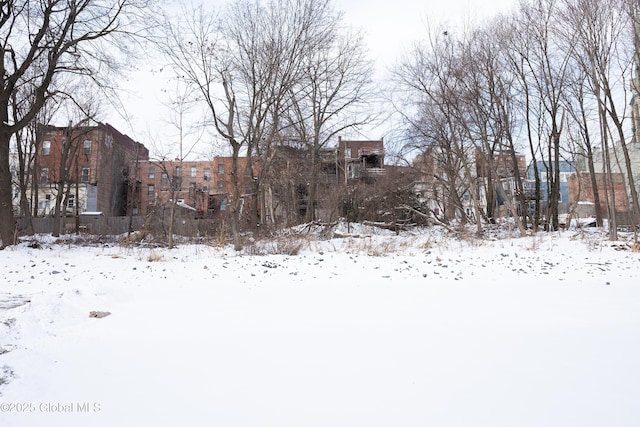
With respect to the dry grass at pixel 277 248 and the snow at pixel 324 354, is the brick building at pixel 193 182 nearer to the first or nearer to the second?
the dry grass at pixel 277 248

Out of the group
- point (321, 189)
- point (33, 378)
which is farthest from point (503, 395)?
point (321, 189)

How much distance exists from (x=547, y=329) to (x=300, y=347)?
2105 millimetres

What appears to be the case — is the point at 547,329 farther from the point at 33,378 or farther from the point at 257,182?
the point at 257,182

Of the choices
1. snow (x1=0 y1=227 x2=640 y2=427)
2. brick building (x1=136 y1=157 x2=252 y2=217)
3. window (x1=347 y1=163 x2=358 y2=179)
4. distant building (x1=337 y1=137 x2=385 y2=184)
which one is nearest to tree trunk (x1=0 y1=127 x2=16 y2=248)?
snow (x1=0 y1=227 x2=640 y2=427)

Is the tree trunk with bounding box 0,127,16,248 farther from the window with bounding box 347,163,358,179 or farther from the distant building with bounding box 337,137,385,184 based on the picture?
the window with bounding box 347,163,358,179

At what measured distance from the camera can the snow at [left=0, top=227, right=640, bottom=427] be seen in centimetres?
197

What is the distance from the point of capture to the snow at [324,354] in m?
1.97

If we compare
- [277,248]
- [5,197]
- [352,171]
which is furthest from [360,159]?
[5,197]

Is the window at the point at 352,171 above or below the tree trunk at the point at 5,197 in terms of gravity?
above

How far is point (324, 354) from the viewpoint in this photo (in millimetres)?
2721

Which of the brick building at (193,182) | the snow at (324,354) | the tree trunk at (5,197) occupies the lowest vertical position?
the snow at (324,354)

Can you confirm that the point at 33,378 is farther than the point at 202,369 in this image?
No

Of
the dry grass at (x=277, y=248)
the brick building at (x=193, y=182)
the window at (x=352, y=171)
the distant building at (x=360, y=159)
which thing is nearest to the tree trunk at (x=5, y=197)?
the dry grass at (x=277, y=248)

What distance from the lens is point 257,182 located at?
17.7 meters
